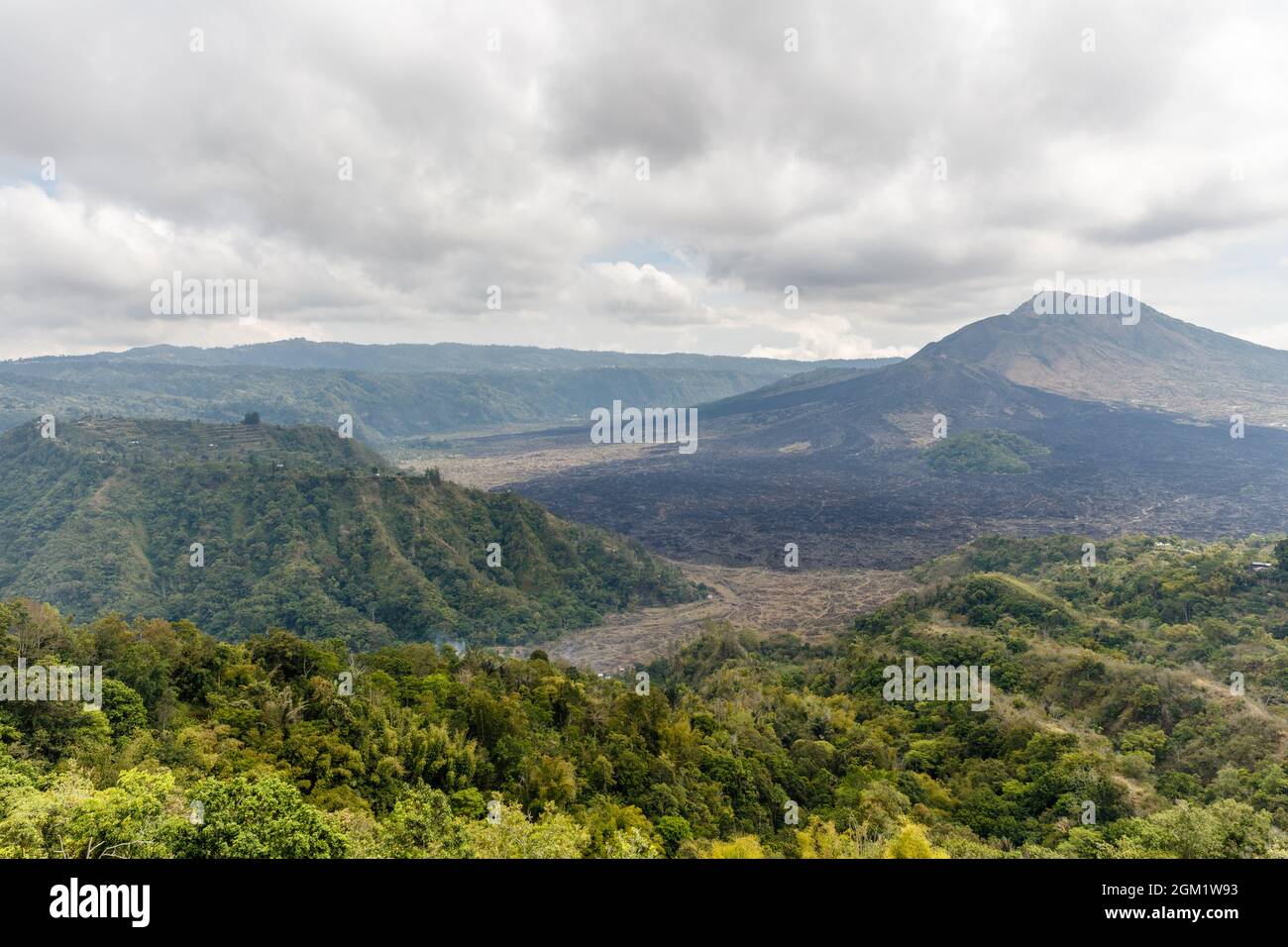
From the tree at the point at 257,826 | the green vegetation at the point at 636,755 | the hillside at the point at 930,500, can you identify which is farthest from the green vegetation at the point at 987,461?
the tree at the point at 257,826

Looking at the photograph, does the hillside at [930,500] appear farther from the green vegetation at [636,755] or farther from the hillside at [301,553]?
the green vegetation at [636,755]

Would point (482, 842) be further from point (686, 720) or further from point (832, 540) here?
point (832, 540)

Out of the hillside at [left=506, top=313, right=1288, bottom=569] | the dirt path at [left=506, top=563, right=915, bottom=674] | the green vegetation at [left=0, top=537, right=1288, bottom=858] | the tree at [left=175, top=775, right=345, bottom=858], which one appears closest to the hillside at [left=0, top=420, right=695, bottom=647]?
the dirt path at [left=506, top=563, right=915, bottom=674]

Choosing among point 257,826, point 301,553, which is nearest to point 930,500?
point 301,553

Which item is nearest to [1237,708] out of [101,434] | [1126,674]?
[1126,674]

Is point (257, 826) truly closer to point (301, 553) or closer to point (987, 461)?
point (301, 553)
